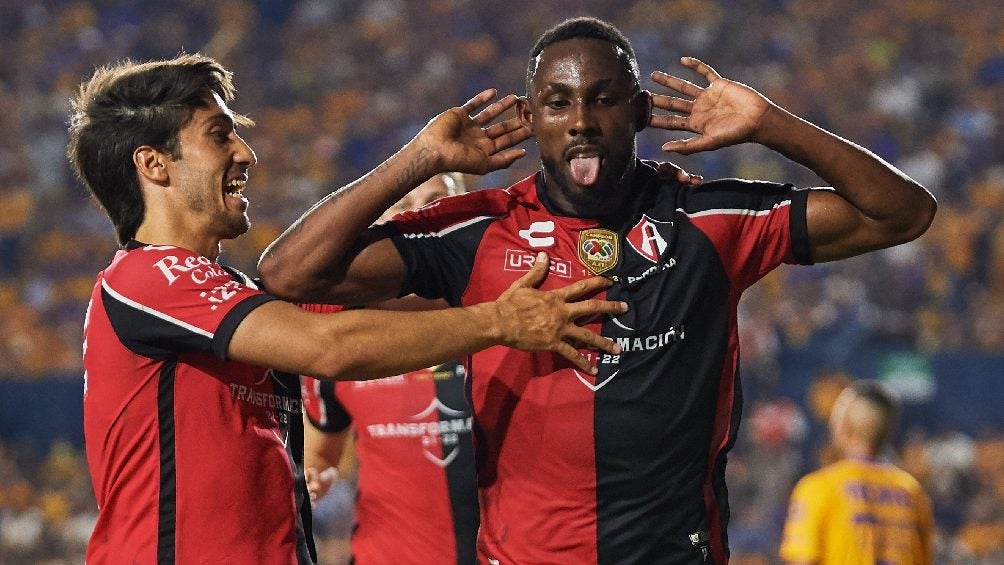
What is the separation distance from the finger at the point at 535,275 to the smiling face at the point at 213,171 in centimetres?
90

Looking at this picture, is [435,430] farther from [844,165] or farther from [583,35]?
[844,165]

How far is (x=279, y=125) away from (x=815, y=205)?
44.0 ft

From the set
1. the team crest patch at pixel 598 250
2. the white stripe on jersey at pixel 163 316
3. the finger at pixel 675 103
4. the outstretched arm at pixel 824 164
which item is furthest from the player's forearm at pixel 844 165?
the white stripe on jersey at pixel 163 316

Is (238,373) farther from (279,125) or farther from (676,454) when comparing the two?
(279,125)

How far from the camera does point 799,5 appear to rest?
54.6 feet

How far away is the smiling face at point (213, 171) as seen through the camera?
388 centimetres

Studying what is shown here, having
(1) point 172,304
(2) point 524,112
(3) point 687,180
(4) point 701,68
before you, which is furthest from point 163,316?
(4) point 701,68

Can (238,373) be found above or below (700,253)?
below

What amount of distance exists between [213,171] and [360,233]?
1.66ft

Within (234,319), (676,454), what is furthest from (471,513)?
(234,319)

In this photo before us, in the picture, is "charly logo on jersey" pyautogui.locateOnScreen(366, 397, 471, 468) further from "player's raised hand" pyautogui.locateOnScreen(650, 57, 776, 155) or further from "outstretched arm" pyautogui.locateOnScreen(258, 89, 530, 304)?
"player's raised hand" pyautogui.locateOnScreen(650, 57, 776, 155)

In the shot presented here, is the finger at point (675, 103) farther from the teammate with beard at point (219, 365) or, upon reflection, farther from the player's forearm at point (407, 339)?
the player's forearm at point (407, 339)

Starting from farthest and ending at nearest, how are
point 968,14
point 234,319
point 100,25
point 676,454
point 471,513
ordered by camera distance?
point 100,25, point 968,14, point 471,513, point 676,454, point 234,319

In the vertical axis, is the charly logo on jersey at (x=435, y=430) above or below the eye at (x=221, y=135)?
below
